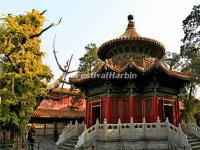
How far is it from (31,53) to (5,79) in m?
2.58

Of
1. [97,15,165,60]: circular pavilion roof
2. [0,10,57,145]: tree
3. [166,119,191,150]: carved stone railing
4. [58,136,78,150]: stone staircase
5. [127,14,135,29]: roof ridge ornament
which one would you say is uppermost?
[127,14,135,29]: roof ridge ornament

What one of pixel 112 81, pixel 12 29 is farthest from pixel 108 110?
pixel 12 29

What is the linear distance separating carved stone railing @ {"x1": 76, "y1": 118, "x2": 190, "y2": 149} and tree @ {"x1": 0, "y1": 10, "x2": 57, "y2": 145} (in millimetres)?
4184

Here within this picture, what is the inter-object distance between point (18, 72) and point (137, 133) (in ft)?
28.0

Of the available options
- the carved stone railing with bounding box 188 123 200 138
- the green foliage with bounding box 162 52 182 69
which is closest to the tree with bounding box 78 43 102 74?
the green foliage with bounding box 162 52 182 69

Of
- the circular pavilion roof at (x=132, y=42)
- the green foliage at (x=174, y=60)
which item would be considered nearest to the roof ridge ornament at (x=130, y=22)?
the circular pavilion roof at (x=132, y=42)

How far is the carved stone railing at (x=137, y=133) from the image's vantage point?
15406 mm

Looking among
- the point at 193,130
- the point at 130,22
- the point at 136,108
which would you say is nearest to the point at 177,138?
the point at 136,108

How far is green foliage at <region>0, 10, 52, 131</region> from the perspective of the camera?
16312 mm

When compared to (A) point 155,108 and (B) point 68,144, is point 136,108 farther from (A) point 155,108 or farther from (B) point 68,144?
(B) point 68,144

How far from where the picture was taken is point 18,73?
55.9ft

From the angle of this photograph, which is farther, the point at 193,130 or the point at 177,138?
the point at 193,130

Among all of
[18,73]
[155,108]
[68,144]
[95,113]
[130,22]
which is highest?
[130,22]

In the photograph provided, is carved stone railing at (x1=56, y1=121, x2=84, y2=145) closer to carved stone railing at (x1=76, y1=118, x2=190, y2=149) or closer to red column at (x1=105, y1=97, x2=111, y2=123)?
carved stone railing at (x1=76, y1=118, x2=190, y2=149)
